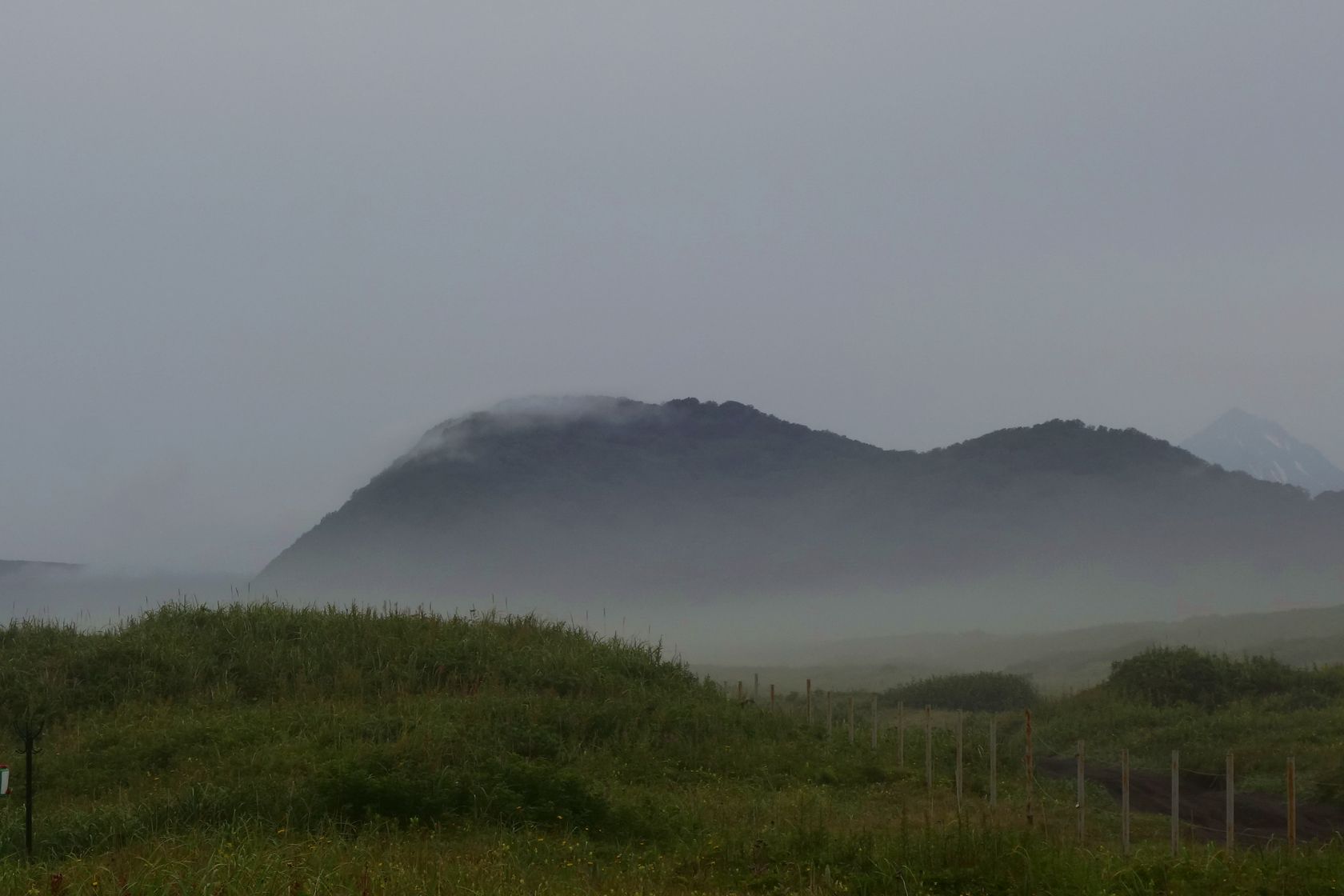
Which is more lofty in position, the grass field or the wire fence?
the grass field

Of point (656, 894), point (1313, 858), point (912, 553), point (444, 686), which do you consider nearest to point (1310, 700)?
point (1313, 858)

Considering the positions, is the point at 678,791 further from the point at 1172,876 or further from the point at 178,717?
the point at 178,717

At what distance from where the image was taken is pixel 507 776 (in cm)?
1551

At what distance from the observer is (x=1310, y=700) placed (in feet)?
95.3

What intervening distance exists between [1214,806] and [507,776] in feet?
38.9

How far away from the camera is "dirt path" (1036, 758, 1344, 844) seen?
16.8m

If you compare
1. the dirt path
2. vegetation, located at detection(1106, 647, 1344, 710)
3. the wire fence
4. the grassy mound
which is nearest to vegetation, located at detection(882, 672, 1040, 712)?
vegetation, located at detection(1106, 647, 1344, 710)

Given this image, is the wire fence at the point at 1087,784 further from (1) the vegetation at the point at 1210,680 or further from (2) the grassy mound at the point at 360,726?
(1) the vegetation at the point at 1210,680

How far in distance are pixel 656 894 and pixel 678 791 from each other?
22.5 ft

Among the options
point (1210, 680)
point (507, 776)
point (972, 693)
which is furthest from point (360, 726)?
point (972, 693)

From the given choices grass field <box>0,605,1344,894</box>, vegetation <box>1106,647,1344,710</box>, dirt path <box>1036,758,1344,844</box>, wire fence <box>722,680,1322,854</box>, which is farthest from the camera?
Result: vegetation <box>1106,647,1344,710</box>

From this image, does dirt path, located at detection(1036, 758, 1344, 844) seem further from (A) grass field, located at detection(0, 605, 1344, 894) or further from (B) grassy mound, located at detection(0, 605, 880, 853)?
(B) grassy mound, located at detection(0, 605, 880, 853)

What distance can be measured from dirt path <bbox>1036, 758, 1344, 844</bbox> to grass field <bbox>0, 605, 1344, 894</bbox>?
843mm

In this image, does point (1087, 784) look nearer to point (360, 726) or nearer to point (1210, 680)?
point (360, 726)
